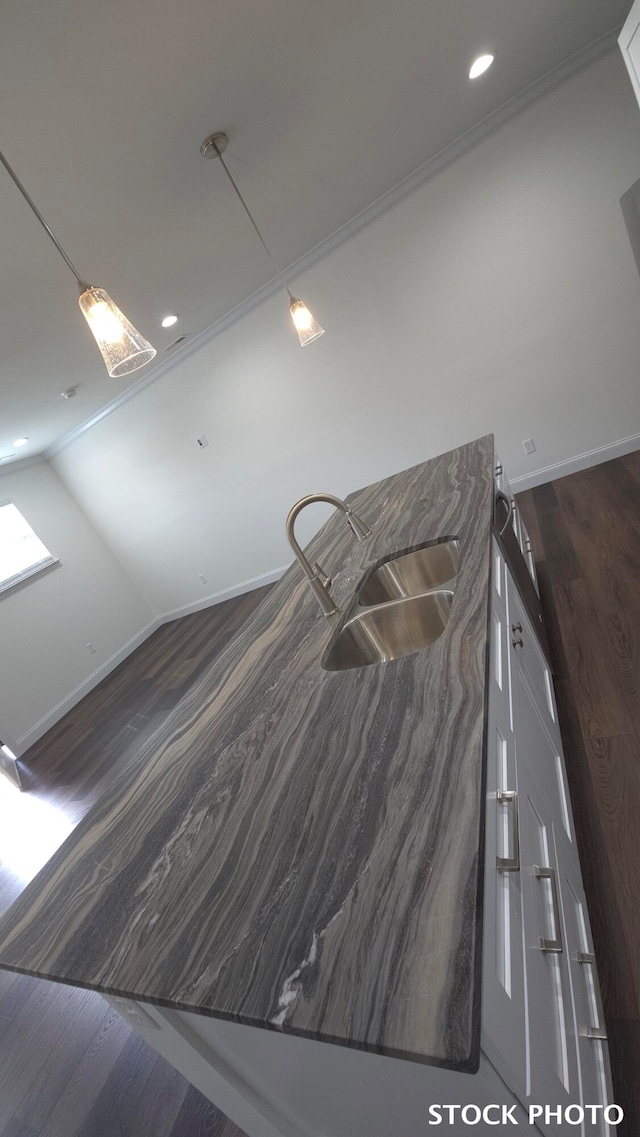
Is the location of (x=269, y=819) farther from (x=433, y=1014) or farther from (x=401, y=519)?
(x=401, y=519)

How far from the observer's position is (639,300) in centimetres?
358

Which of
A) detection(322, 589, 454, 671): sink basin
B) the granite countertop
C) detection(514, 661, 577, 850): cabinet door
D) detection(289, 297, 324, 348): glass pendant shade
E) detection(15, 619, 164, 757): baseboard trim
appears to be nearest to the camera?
the granite countertop

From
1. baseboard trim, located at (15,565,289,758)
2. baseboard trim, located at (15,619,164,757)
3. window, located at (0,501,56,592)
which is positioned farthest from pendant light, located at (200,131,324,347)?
baseboard trim, located at (15,619,164,757)

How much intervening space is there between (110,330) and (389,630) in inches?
46.7

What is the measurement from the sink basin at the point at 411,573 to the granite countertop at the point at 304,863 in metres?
0.36

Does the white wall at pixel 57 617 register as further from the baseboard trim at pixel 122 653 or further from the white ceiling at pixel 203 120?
the white ceiling at pixel 203 120

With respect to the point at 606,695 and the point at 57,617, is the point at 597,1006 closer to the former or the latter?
the point at 606,695

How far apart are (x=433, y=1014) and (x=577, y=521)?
134 inches

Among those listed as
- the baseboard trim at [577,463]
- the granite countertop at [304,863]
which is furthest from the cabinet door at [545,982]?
the baseboard trim at [577,463]

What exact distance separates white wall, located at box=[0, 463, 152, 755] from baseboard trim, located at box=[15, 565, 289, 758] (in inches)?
0.4

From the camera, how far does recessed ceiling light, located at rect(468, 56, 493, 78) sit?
8.12 feet

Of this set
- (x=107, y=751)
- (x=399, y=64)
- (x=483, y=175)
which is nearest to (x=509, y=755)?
(x=399, y=64)

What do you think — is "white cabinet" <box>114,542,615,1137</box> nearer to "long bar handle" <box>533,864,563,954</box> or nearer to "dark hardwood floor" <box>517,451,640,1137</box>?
"long bar handle" <box>533,864,563,954</box>

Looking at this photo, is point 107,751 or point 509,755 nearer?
point 509,755
